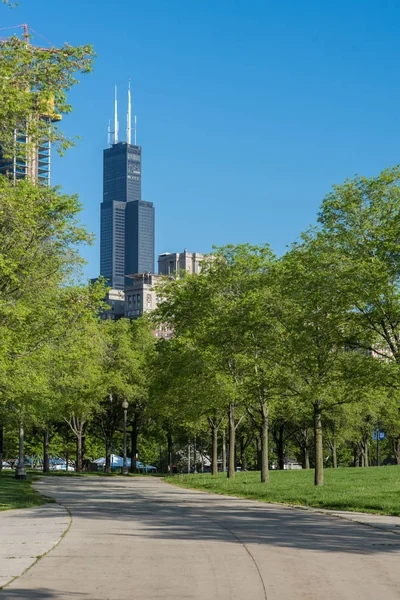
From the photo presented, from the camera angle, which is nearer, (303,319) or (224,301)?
(303,319)

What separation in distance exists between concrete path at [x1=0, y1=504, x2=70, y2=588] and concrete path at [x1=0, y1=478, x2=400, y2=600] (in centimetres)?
26

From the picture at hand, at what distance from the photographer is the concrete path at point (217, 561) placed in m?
9.80

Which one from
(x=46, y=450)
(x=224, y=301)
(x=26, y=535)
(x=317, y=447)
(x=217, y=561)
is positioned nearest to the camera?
(x=217, y=561)

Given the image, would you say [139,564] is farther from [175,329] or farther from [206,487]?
[175,329]

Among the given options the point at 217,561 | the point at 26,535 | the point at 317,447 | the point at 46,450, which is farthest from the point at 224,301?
the point at 46,450

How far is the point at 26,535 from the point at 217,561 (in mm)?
5372

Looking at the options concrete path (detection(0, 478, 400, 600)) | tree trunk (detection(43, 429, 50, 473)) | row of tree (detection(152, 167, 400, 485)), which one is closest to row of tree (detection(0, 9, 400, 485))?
row of tree (detection(152, 167, 400, 485))

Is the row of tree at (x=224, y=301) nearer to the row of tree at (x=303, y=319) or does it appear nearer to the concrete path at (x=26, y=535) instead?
the row of tree at (x=303, y=319)

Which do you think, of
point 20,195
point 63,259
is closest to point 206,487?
point 63,259

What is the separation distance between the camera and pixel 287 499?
28188 mm

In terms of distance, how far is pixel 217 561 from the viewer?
1248 cm

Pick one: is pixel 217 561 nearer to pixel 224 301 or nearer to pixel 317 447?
pixel 317 447

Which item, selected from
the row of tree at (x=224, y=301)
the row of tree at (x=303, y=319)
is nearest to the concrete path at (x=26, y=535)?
the row of tree at (x=224, y=301)

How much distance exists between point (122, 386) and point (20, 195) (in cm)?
4432
